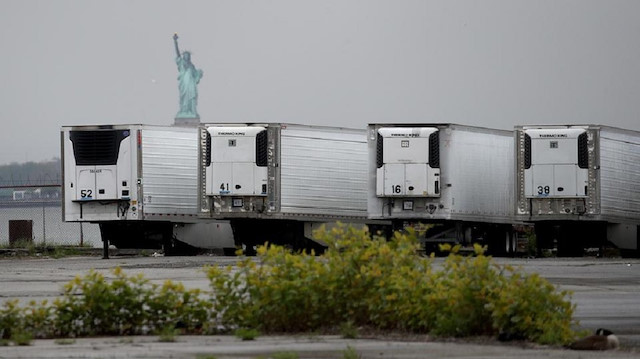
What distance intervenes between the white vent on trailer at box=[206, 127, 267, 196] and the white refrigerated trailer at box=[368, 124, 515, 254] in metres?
3.07

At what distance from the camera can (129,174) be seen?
42.7 m

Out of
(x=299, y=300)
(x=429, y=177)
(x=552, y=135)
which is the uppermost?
(x=552, y=135)

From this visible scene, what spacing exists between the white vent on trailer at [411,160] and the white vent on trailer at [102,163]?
7.36 meters

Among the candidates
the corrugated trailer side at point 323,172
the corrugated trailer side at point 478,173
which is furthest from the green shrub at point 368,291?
the corrugated trailer side at point 323,172

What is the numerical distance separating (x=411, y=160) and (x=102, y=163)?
28.6ft

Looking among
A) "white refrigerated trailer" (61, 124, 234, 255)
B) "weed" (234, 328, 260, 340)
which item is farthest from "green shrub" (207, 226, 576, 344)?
"white refrigerated trailer" (61, 124, 234, 255)

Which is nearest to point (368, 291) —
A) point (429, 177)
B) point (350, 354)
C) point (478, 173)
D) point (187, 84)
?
point (350, 354)

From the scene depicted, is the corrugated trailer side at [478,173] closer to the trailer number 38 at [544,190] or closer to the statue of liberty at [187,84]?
the trailer number 38 at [544,190]

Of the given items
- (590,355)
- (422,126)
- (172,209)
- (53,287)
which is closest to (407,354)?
(590,355)

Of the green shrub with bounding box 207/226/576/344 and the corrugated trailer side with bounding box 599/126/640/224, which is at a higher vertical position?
the corrugated trailer side with bounding box 599/126/640/224

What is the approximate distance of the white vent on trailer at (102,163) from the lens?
4275 centimetres

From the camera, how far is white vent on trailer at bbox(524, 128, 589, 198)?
1626 inches

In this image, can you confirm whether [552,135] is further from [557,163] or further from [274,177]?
[274,177]

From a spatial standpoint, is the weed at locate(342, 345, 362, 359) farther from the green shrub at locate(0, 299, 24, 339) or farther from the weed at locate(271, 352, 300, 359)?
the green shrub at locate(0, 299, 24, 339)
